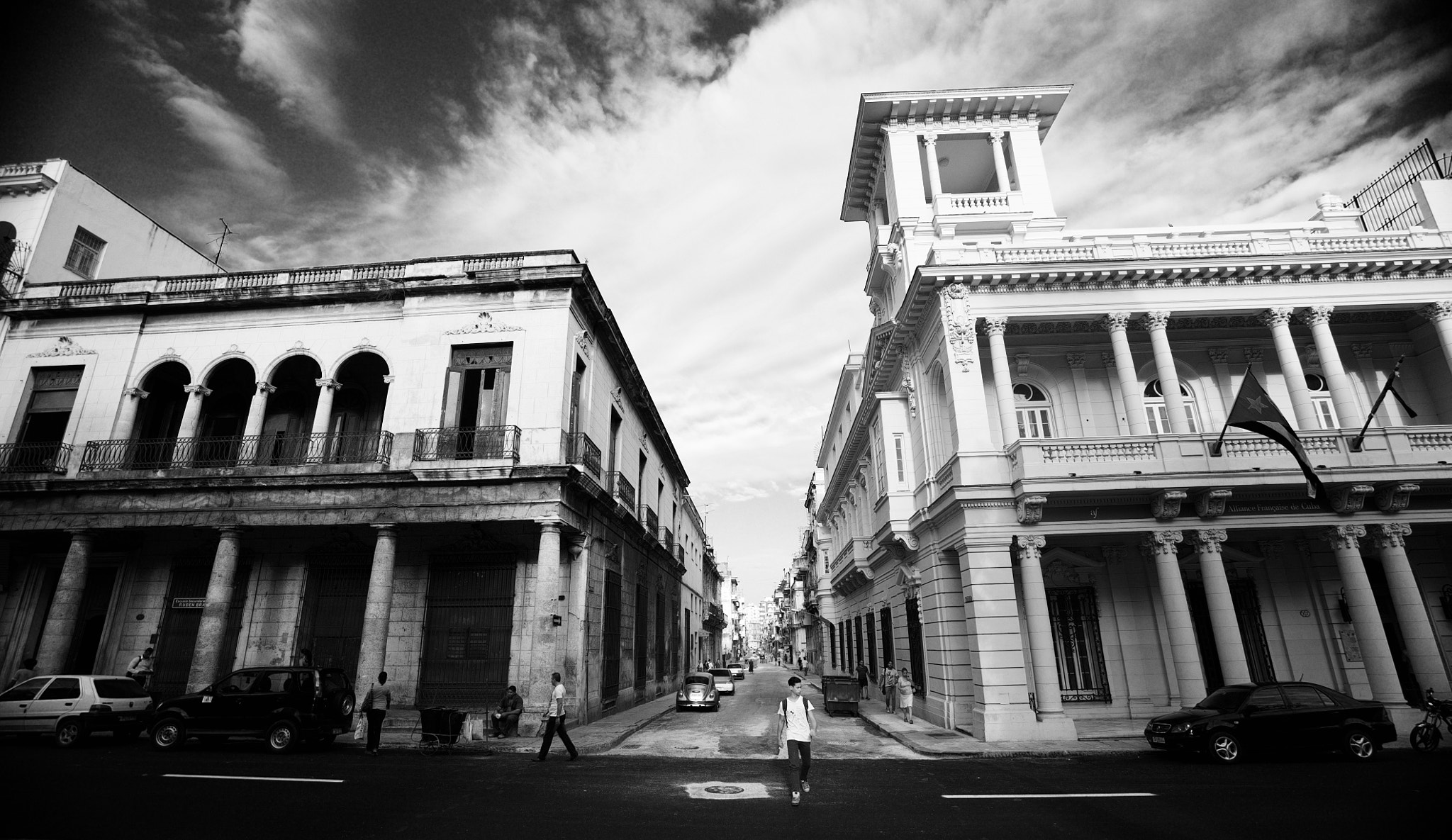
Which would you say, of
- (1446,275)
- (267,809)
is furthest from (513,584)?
(1446,275)

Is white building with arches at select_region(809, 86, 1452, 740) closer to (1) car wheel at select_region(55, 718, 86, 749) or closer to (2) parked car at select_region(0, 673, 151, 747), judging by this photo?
(2) parked car at select_region(0, 673, 151, 747)

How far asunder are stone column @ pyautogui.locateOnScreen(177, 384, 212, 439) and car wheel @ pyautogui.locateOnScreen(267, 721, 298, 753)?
10.4 metres

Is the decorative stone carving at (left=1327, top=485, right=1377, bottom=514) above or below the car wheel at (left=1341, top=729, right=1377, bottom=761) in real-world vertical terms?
above

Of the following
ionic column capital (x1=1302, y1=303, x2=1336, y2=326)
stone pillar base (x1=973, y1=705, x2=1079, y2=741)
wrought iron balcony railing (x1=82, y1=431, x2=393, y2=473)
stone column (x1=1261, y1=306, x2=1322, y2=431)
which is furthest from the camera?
wrought iron balcony railing (x1=82, y1=431, x2=393, y2=473)

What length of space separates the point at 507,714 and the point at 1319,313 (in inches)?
902

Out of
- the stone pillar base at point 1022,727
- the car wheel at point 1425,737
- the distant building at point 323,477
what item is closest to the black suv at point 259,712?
the distant building at point 323,477

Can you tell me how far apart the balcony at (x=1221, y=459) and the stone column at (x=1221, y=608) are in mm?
1497

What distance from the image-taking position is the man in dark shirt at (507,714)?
14609mm

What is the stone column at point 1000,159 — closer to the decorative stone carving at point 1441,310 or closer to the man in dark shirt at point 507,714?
the decorative stone carving at point 1441,310

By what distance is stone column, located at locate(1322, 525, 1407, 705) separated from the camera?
589 inches

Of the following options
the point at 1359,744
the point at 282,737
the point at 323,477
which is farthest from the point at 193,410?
the point at 1359,744

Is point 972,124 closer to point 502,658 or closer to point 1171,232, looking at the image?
point 1171,232

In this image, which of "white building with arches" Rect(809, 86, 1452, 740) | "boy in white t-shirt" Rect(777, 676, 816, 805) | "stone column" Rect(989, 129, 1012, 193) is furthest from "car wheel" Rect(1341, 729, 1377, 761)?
"stone column" Rect(989, 129, 1012, 193)

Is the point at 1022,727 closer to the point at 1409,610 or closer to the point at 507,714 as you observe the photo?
the point at 1409,610
